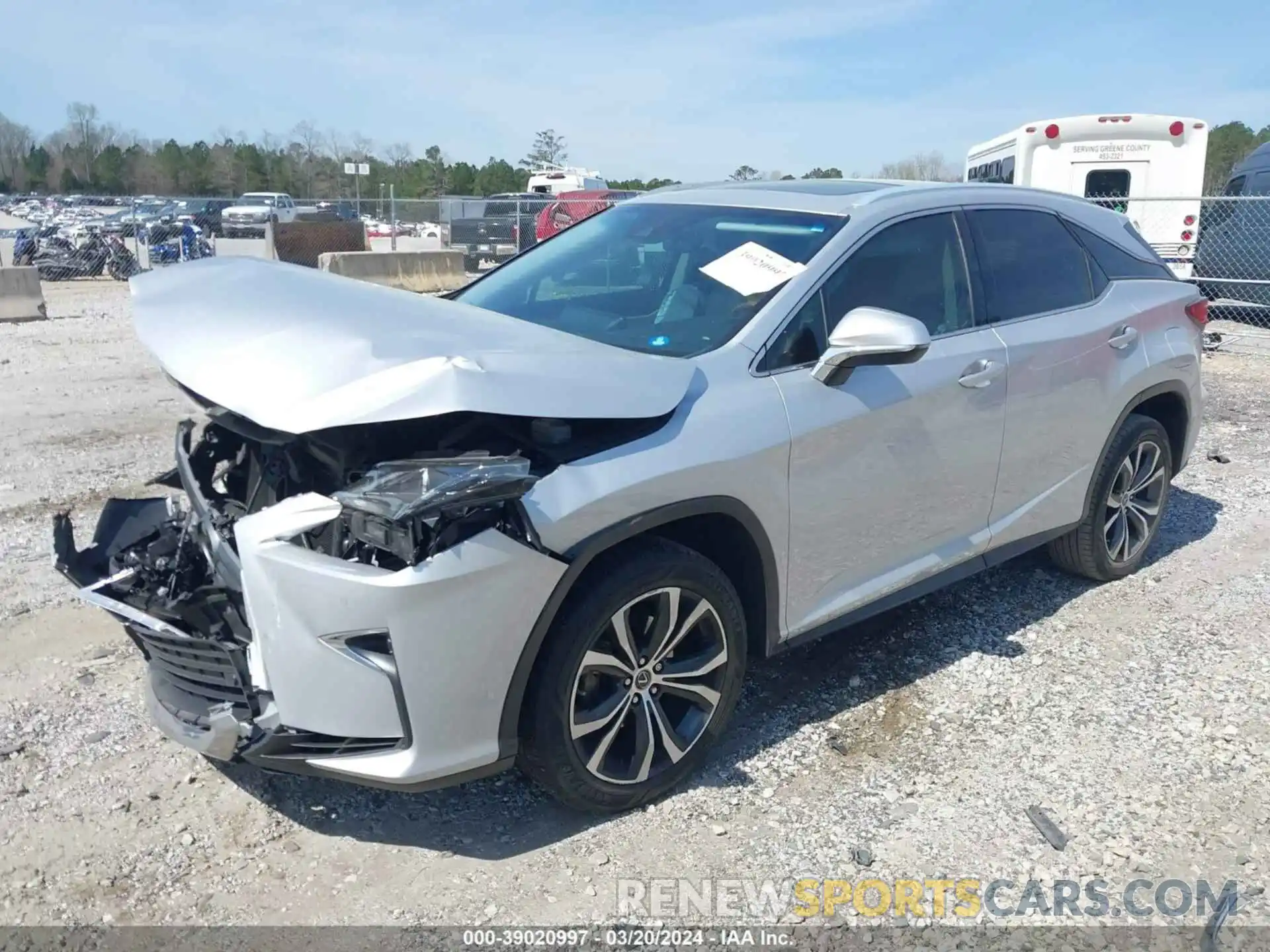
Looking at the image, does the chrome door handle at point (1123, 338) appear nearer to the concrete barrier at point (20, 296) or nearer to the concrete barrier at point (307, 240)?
the concrete barrier at point (20, 296)

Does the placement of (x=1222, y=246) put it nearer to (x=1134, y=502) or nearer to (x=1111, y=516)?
(x=1134, y=502)

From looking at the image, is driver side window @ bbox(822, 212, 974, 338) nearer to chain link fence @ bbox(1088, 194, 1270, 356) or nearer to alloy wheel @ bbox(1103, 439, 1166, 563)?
alloy wheel @ bbox(1103, 439, 1166, 563)

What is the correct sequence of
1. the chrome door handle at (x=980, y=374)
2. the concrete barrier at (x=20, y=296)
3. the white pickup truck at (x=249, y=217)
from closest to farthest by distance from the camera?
1. the chrome door handle at (x=980, y=374)
2. the concrete barrier at (x=20, y=296)
3. the white pickup truck at (x=249, y=217)

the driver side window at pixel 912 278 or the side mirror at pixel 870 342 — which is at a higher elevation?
the driver side window at pixel 912 278

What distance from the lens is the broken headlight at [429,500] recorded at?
100 inches

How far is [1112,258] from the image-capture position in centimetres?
485

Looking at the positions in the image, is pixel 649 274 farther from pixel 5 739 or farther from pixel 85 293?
pixel 85 293

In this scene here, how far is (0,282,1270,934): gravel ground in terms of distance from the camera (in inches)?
115

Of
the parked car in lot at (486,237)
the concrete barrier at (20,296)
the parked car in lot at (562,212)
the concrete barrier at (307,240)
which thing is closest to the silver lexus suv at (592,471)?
the concrete barrier at (20,296)

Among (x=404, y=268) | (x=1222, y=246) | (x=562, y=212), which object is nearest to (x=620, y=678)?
(x=1222, y=246)

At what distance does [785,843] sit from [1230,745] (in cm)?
180

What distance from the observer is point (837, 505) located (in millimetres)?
3502

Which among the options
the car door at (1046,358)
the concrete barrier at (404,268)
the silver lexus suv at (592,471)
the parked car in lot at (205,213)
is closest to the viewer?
the silver lexus suv at (592,471)

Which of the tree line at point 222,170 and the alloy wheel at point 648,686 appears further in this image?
the tree line at point 222,170
